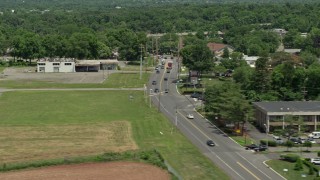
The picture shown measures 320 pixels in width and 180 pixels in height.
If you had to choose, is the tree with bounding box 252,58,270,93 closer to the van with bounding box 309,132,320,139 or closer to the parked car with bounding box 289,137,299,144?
the van with bounding box 309,132,320,139

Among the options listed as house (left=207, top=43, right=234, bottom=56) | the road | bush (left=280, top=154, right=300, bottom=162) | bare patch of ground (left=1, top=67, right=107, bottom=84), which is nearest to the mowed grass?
the road

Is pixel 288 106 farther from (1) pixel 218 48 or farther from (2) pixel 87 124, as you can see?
(1) pixel 218 48

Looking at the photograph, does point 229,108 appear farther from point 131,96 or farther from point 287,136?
point 131,96

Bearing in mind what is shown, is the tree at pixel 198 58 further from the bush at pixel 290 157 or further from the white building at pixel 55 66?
the bush at pixel 290 157

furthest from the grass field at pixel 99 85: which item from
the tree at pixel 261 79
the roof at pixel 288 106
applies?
the roof at pixel 288 106

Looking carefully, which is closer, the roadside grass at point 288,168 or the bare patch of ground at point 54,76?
the roadside grass at point 288,168

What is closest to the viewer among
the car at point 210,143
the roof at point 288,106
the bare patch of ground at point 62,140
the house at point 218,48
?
the bare patch of ground at point 62,140

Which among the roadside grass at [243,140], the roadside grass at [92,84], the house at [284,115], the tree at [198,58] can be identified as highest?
the tree at [198,58]
